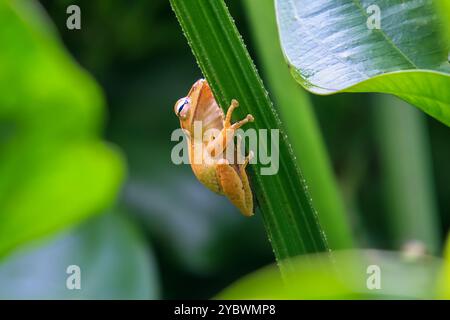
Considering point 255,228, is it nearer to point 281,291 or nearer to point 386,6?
point 386,6

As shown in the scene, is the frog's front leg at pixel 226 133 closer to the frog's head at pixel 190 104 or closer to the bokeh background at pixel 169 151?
the frog's head at pixel 190 104

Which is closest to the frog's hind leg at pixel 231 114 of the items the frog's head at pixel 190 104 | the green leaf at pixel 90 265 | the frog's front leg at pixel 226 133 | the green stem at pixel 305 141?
the frog's front leg at pixel 226 133

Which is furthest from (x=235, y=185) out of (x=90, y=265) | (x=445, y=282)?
(x=90, y=265)

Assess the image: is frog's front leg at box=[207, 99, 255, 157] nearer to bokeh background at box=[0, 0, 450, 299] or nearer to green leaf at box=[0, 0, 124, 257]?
green leaf at box=[0, 0, 124, 257]

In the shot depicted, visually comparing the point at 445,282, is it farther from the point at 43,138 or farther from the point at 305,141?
→ the point at 305,141

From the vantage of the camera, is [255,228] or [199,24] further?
[255,228]

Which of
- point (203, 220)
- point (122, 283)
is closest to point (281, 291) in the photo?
point (122, 283)
